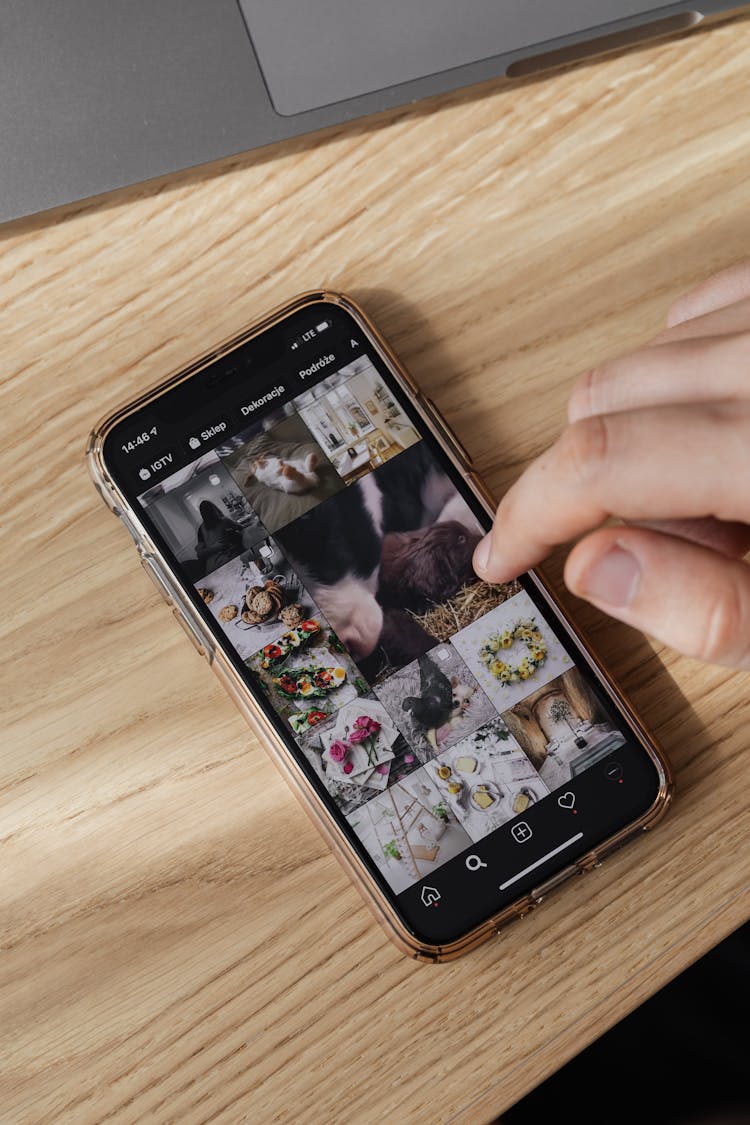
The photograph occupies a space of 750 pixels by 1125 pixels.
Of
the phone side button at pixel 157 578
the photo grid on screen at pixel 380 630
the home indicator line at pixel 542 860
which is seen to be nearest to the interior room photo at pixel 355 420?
the photo grid on screen at pixel 380 630

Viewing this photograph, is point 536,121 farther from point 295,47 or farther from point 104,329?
point 104,329

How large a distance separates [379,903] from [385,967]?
0.04 meters

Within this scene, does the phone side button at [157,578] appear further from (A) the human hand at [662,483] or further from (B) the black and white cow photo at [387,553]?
(A) the human hand at [662,483]

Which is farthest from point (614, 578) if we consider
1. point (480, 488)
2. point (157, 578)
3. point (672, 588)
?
point (157, 578)

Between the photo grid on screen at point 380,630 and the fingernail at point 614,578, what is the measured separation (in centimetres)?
10

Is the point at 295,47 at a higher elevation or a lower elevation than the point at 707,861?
higher

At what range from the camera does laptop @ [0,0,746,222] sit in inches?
17.1

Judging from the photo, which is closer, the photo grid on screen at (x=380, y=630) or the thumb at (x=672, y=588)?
the thumb at (x=672, y=588)

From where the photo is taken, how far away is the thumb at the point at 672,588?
34 centimetres

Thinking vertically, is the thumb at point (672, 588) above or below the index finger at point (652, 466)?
below

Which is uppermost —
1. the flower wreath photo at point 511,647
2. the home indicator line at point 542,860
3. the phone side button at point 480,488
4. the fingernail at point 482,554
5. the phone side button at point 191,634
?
the phone side button at point 191,634

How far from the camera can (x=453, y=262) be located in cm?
48

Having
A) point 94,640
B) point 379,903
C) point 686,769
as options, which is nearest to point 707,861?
point 686,769

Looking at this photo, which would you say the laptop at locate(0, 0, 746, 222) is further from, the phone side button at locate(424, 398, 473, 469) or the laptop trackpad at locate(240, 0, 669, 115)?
the phone side button at locate(424, 398, 473, 469)
